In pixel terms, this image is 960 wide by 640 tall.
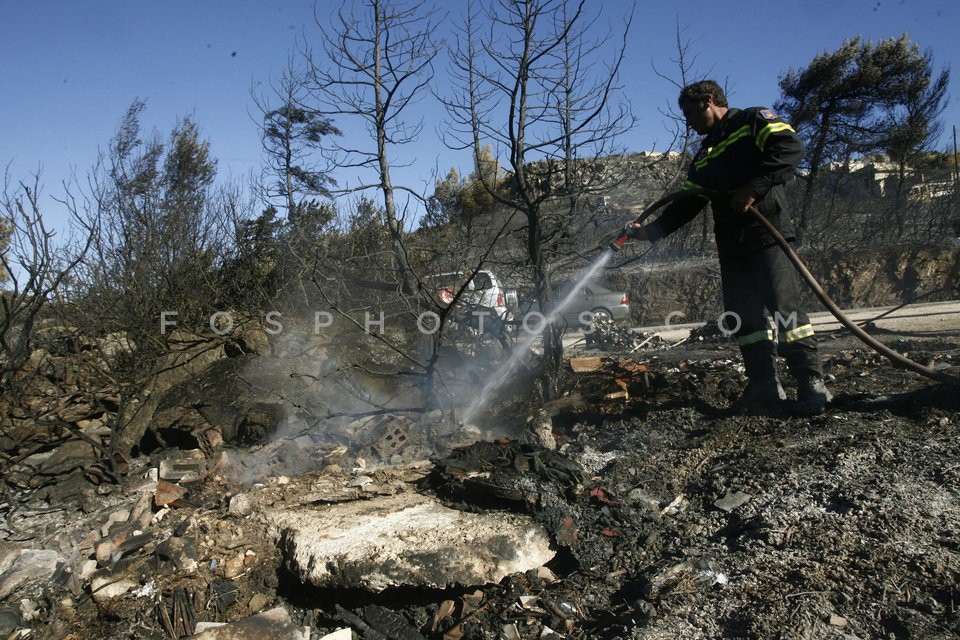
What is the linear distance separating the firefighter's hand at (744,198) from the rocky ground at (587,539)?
135cm

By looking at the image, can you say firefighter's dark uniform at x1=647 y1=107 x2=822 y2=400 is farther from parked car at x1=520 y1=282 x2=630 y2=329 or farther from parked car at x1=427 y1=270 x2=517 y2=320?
parked car at x1=520 y1=282 x2=630 y2=329

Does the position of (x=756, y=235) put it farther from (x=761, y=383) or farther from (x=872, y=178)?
(x=872, y=178)

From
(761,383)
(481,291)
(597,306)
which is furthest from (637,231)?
(597,306)

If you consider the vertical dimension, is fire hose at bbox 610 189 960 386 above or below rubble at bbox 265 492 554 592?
above

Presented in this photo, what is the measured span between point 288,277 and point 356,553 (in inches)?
287

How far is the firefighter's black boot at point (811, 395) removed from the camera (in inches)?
147

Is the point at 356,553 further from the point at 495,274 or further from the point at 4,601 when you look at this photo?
the point at 495,274

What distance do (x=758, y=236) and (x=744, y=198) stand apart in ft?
0.96

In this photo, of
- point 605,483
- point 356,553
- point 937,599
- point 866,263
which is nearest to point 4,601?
point 356,553

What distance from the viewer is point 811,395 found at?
375 cm

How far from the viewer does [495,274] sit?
18.9 feet

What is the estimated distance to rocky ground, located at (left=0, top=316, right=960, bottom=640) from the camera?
2.26 meters

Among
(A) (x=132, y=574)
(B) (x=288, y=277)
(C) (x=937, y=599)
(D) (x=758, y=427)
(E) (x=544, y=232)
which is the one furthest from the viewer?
(B) (x=288, y=277)

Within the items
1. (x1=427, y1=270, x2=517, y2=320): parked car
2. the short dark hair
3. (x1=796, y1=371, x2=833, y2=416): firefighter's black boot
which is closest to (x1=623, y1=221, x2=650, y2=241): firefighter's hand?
the short dark hair
